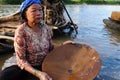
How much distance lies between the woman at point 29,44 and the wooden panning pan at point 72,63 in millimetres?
155

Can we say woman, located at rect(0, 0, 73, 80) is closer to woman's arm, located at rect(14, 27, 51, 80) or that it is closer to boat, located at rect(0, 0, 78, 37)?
woman's arm, located at rect(14, 27, 51, 80)

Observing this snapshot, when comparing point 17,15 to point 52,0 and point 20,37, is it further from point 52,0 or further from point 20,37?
point 20,37

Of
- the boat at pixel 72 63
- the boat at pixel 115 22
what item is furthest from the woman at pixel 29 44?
the boat at pixel 115 22

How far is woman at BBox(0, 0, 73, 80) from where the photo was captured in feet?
10.6

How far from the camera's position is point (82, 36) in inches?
483

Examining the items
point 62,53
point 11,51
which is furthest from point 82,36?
point 62,53

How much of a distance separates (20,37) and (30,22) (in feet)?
0.74

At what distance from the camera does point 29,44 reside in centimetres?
334

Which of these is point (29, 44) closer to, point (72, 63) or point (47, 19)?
point (72, 63)

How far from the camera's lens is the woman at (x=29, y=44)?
10.6ft

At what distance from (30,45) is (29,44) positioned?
0.02 meters

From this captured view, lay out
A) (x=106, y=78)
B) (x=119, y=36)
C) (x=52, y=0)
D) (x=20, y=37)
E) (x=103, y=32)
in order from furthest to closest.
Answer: (x=103, y=32) → (x=119, y=36) → (x=52, y=0) → (x=106, y=78) → (x=20, y=37)

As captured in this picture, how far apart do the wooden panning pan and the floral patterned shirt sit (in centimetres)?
12

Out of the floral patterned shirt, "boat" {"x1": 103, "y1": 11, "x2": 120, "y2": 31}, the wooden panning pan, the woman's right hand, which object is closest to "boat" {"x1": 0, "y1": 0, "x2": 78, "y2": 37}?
"boat" {"x1": 103, "y1": 11, "x2": 120, "y2": 31}
